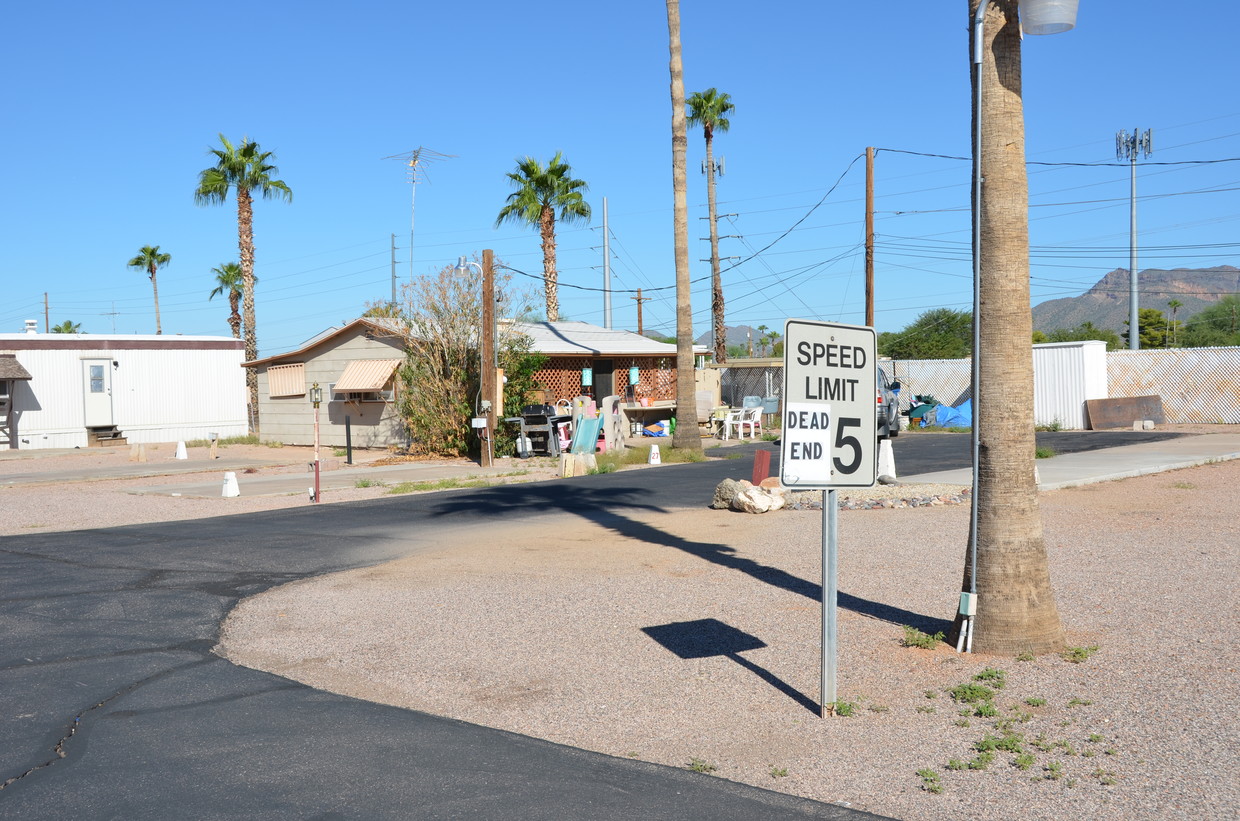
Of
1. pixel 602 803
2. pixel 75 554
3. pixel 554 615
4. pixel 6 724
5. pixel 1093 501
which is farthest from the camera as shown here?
pixel 1093 501

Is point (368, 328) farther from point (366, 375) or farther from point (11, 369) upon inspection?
point (11, 369)

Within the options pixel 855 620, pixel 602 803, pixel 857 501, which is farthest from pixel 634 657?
pixel 857 501

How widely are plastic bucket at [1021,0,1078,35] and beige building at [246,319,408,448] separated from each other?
21.2 meters

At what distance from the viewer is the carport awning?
2644cm

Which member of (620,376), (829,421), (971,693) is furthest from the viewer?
(620,376)

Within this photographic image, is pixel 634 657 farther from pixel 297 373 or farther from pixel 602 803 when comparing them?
pixel 297 373

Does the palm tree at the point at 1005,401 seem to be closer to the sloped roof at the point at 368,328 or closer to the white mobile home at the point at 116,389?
the sloped roof at the point at 368,328

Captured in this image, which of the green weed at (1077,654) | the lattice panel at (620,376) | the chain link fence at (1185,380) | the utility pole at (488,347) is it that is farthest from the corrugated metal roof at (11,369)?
the green weed at (1077,654)

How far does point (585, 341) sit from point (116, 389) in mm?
16130

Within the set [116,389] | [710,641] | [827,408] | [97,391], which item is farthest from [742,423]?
[827,408]

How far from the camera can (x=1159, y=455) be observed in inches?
754

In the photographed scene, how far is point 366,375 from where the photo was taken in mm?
27047

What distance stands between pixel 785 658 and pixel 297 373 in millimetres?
26139

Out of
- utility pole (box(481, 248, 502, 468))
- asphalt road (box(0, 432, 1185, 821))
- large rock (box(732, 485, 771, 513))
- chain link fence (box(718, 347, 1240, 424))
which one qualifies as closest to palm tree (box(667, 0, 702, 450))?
utility pole (box(481, 248, 502, 468))
